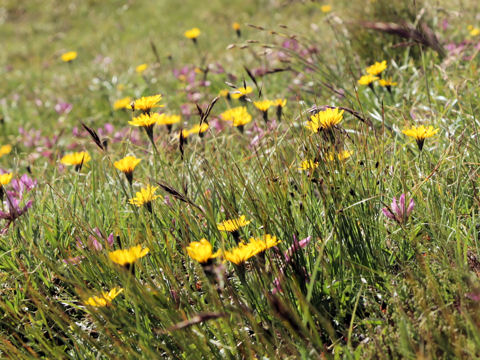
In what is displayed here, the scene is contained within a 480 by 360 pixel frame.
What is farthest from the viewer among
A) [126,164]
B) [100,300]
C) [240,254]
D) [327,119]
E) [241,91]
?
[241,91]

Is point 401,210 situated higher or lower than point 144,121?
lower

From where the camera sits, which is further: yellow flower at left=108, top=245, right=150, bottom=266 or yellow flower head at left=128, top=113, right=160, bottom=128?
yellow flower head at left=128, top=113, right=160, bottom=128

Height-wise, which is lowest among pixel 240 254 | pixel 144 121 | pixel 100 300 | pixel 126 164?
pixel 100 300

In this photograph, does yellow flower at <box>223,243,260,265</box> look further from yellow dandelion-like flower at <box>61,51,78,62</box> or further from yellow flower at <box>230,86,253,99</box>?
yellow dandelion-like flower at <box>61,51,78,62</box>

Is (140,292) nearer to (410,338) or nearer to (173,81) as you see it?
(410,338)

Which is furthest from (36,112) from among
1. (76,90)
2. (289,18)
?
(289,18)

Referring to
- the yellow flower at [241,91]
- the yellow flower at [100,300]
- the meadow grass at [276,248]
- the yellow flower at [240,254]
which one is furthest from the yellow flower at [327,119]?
the yellow flower at [100,300]

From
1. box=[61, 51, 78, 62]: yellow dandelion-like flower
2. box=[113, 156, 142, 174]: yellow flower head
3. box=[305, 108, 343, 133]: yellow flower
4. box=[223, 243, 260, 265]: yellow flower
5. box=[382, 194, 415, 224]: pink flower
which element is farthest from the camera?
box=[61, 51, 78, 62]: yellow dandelion-like flower

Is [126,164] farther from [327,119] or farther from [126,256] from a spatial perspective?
[327,119]

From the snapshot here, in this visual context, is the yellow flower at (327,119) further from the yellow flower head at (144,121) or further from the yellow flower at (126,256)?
the yellow flower at (126,256)

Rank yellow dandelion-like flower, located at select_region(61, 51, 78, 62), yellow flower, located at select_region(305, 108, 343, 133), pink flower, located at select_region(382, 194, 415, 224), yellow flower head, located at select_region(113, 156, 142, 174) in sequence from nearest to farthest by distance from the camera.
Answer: pink flower, located at select_region(382, 194, 415, 224)
yellow flower, located at select_region(305, 108, 343, 133)
yellow flower head, located at select_region(113, 156, 142, 174)
yellow dandelion-like flower, located at select_region(61, 51, 78, 62)

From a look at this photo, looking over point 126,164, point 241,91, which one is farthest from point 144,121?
point 241,91

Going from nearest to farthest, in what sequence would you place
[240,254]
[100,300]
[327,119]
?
[240,254]
[100,300]
[327,119]

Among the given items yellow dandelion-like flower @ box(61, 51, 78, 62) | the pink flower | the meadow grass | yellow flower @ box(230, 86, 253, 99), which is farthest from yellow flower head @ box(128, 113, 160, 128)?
yellow dandelion-like flower @ box(61, 51, 78, 62)
